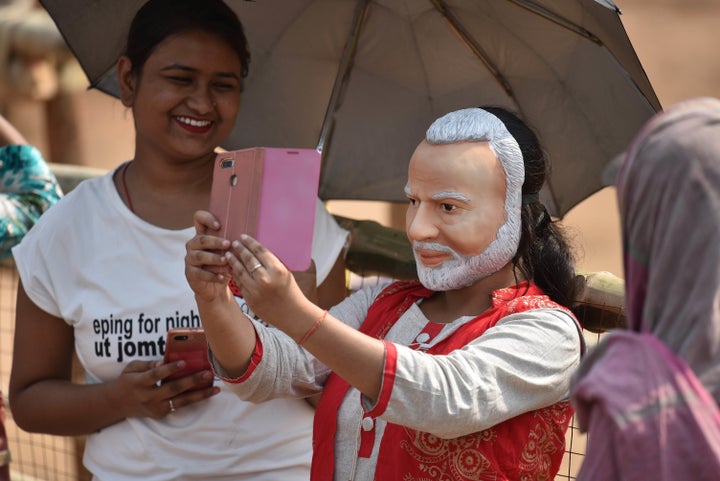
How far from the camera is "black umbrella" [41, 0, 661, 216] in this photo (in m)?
2.61

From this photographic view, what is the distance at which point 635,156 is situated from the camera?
1.42m

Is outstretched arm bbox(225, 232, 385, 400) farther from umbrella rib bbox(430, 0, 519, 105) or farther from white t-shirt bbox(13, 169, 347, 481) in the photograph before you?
umbrella rib bbox(430, 0, 519, 105)

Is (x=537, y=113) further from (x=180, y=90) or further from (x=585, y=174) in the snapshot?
(x=180, y=90)

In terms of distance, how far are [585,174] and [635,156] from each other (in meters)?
1.38

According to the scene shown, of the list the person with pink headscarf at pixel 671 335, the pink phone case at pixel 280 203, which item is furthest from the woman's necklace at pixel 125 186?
the person with pink headscarf at pixel 671 335

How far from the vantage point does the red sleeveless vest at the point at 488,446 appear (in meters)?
2.11

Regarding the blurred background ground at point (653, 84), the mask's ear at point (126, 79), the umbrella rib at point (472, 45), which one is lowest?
the blurred background ground at point (653, 84)

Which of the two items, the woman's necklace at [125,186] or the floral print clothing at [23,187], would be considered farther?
the floral print clothing at [23,187]

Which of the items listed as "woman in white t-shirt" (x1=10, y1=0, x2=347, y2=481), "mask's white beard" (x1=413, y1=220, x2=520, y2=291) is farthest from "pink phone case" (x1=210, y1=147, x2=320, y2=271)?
"woman in white t-shirt" (x1=10, y1=0, x2=347, y2=481)

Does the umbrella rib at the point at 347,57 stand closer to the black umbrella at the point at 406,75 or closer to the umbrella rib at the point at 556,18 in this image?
the black umbrella at the point at 406,75

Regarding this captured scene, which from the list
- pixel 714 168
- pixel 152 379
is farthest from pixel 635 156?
pixel 152 379

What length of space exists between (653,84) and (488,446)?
11.9m

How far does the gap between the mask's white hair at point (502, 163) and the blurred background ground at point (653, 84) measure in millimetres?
7103

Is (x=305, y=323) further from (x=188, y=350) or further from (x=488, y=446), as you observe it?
(x=188, y=350)
